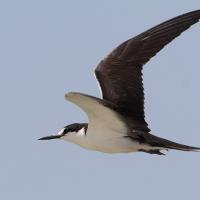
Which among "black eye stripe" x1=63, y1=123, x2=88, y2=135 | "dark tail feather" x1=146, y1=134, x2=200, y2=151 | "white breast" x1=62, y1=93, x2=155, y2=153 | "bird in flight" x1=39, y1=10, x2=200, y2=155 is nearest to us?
"dark tail feather" x1=146, y1=134, x2=200, y2=151

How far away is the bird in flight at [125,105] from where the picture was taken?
11164 mm

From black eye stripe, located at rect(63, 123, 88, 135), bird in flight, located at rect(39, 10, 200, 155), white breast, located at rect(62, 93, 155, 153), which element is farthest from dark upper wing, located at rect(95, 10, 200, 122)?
black eye stripe, located at rect(63, 123, 88, 135)

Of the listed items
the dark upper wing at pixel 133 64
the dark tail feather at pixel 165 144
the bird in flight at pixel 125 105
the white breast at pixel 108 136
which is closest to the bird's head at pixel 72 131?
the bird in flight at pixel 125 105

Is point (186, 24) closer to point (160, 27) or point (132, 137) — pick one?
point (160, 27)

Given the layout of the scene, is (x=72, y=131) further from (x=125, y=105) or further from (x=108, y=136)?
(x=125, y=105)

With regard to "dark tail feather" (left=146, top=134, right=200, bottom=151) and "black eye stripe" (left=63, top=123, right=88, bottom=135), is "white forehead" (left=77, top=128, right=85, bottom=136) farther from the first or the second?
"dark tail feather" (left=146, top=134, right=200, bottom=151)

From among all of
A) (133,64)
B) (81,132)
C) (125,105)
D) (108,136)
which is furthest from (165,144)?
(133,64)

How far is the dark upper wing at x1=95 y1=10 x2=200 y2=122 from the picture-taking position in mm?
11773

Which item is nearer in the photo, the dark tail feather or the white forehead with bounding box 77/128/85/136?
the dark tail feather

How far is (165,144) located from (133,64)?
1715 mm

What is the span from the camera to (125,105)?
462 inches

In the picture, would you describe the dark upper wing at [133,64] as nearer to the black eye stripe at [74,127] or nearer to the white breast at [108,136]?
the white breast at [108,136]

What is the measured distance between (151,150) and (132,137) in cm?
43

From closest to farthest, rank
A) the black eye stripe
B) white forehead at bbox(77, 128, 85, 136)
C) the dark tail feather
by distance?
the dark tail feather
white forehead at bbox(77, 128, 85, 136)
the black eye stripe
